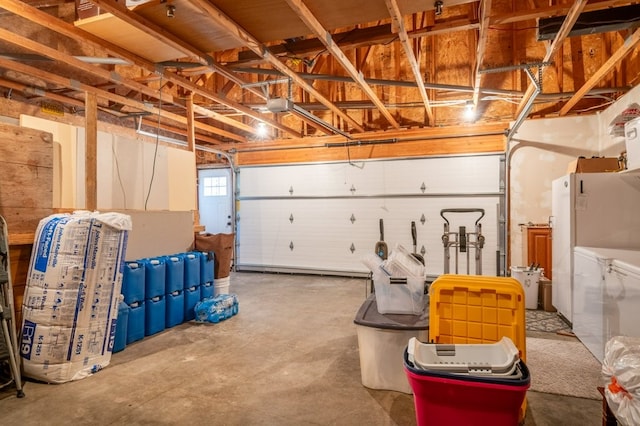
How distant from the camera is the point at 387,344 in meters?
2.60

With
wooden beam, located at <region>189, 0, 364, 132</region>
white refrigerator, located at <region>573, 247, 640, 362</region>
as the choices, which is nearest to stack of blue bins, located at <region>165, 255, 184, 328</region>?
wooden beam, located at <region>189, 0, 364, 132</region>

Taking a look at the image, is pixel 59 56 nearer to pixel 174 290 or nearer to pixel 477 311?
pixel 174 290

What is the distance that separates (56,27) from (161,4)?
3.83 feet

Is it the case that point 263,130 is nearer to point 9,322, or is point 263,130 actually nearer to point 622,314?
point 9,322

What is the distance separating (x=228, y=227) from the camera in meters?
8.73

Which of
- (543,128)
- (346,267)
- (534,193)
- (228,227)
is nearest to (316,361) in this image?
(346,267)

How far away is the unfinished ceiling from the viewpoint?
2.78m

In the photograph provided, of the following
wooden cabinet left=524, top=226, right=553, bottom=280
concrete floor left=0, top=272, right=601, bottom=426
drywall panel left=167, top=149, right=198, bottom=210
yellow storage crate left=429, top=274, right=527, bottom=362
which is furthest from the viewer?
wooden cabinet left=524, top=226, right=553, bottom=280

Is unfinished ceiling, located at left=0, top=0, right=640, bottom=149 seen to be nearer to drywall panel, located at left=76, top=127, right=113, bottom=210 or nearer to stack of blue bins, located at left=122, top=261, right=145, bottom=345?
drywall panel, located at left=76, top=127, right=113, bottom=210

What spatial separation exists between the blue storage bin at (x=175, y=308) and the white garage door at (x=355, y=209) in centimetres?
316

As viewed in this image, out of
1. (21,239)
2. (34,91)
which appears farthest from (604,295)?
(34,91)

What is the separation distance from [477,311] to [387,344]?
69 cm

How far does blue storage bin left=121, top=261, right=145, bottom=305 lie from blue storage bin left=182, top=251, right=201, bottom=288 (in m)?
0.67

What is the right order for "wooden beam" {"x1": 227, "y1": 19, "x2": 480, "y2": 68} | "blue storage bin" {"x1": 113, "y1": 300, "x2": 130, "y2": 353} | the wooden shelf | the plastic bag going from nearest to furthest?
the plastic bag → the wooden shelf → "wooden beam" {"x1": 227, "y1": 19, "x2": 480, "y2": 68} → "blue storage bin" {"x1": 113, "y1": 300, "x2": 130, "y2": 353}
